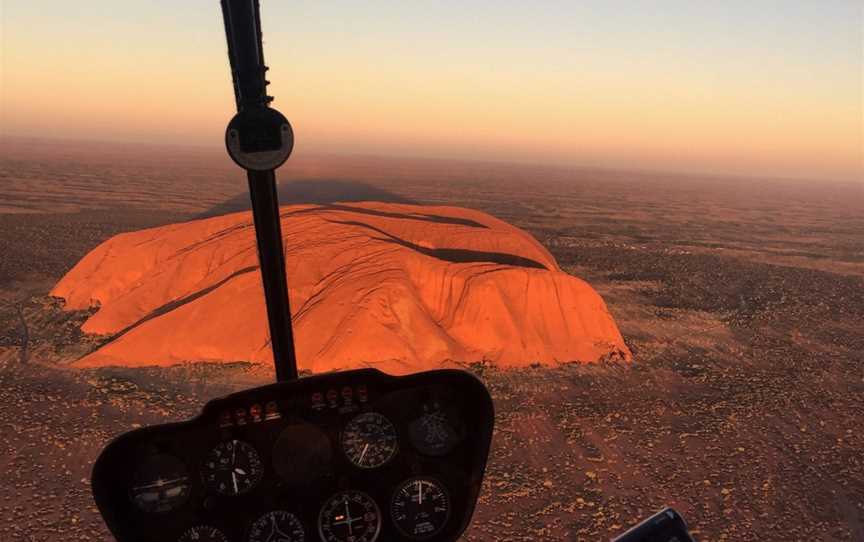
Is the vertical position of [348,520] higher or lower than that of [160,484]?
lower

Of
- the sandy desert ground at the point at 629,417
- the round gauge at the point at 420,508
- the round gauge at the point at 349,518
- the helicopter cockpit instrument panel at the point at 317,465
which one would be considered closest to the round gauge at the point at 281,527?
the helicopter cockpit instrument panel at the point at 317,465

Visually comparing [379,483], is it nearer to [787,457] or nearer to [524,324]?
[787,457]

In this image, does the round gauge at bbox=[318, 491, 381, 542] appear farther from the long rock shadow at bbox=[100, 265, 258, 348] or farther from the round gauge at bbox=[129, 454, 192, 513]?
the long rock shadow at bbox=[100, 265, 258, 348]

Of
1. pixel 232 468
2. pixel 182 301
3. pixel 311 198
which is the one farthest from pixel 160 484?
pixel 311 198

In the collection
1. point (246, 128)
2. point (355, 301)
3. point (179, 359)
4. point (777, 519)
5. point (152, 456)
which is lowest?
point (777, 519)

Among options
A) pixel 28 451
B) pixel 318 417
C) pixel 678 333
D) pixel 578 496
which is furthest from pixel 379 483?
pixel 678 333

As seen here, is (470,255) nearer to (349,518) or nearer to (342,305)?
(342,305)

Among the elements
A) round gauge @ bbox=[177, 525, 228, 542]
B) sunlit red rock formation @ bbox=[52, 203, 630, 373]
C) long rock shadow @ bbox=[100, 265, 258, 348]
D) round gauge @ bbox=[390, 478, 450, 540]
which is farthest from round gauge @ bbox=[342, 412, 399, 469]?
long rock shadow @ bbox=[100, 265, 258, 348]
